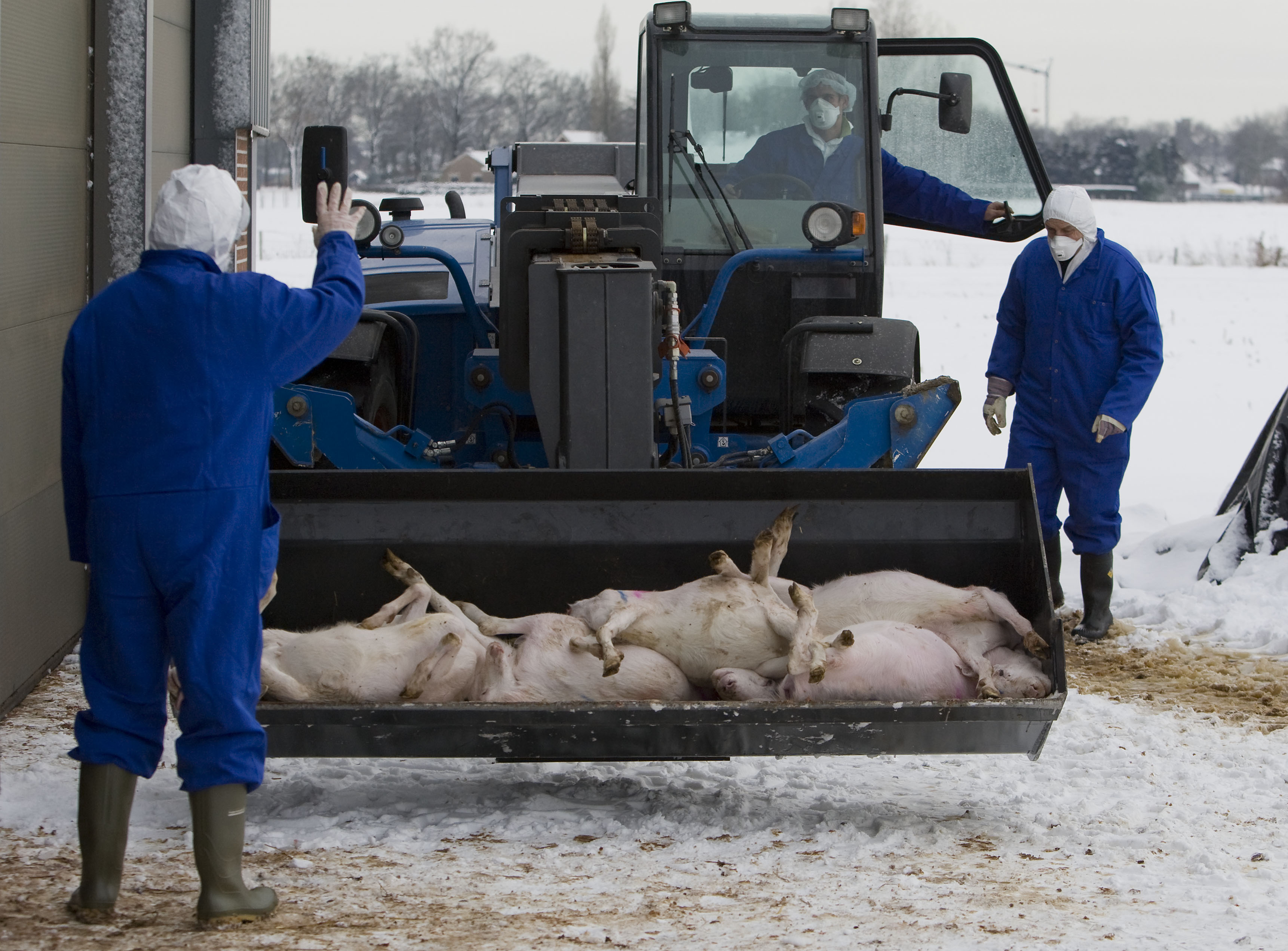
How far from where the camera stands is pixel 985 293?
21.8m

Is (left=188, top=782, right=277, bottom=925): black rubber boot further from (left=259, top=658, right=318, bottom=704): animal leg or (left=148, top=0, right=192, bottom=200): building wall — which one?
(left=148, top=0, right=192, bottom=200): building wall

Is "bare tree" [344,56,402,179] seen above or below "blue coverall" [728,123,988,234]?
above

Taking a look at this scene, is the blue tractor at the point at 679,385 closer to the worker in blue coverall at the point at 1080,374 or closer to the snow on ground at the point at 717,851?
the snow on ground at the point at 717,851

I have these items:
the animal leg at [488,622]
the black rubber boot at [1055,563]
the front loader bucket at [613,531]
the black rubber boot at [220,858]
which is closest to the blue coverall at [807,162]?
the black rubber boot at [1055,563]

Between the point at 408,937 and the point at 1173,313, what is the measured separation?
17.0 meters

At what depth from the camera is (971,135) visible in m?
7.02

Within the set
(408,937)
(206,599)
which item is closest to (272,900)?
(408,937)

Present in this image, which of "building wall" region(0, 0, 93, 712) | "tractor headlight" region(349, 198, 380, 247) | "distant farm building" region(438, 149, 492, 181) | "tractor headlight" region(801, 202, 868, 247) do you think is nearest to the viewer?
"building wall" region(0, 0, 93, 712)

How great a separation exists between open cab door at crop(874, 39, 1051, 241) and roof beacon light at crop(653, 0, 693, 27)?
3.12 ft

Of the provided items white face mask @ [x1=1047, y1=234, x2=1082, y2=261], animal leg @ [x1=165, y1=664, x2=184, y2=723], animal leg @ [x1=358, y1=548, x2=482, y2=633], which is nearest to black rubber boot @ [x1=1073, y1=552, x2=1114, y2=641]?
white face mask @ [x1=1047, y1=234, x2=1082, y2=261]

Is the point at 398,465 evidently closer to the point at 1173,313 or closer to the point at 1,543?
the point at 1,543

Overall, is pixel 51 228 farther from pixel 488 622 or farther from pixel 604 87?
pixel 604 87

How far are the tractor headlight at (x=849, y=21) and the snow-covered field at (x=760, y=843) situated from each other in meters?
2.85

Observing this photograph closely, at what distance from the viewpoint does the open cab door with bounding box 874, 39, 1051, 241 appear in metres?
6.85
